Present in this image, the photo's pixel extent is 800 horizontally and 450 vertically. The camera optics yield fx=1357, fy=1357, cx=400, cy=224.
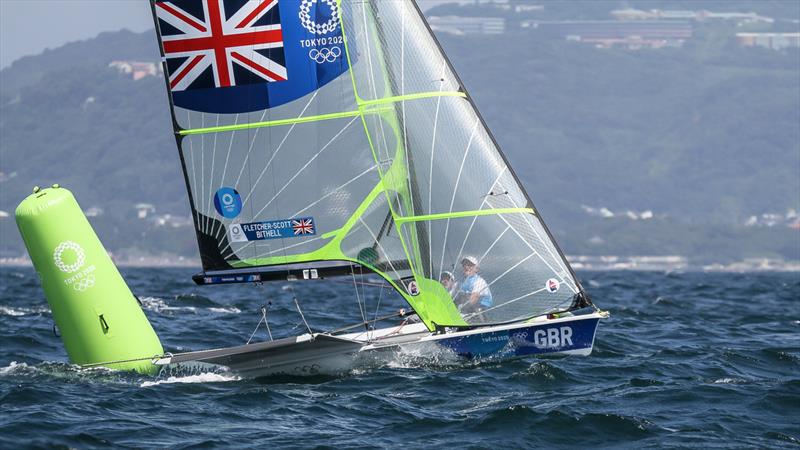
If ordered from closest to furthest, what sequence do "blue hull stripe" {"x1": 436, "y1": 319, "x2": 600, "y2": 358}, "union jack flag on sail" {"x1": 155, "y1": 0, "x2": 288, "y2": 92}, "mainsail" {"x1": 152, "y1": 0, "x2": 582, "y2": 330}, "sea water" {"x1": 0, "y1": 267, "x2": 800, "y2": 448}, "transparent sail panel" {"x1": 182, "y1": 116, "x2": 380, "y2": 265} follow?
"sea water" {"x1": 0, "y1": 267, "x2": 800, "y2": 448}, "blue hull stripe" {"x1": 436, "y1": 319, "x2": 600, "y2": 358}, "mainsail" {"x1": 152, "y1": 0, "x2": 582, "y2": 330}, "union jack flag on sail" {"x1": 155, "y1": 0, "x2": 288, "y2": 92}, "transparent sail panel" {"x1": 182, "y1": 116, "x2": 380, "y2": 265}

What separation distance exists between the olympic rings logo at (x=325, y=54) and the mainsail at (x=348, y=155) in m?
0.02

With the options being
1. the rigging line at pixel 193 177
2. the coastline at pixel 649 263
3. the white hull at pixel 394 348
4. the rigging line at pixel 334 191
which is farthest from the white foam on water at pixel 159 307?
the coastline at pixel 649 263

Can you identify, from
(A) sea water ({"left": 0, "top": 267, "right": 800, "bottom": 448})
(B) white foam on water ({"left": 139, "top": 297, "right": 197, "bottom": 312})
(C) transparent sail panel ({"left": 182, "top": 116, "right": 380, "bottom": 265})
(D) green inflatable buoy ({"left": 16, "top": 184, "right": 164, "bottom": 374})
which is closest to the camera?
(A) sea water ({"left": 0, "top": 267, "right": 800, "bottom": 448})

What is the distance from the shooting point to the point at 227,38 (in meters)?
19.4

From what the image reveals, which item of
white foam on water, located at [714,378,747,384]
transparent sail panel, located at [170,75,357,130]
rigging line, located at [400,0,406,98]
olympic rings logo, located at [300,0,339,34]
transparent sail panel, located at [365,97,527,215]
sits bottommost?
white foam on water, located at [714,378,747,384]

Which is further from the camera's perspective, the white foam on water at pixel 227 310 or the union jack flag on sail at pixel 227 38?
the white foam on water at pixel 227 310

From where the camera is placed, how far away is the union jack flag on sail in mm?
19312

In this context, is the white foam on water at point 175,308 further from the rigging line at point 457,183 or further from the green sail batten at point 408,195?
the rigging line at point 457,183

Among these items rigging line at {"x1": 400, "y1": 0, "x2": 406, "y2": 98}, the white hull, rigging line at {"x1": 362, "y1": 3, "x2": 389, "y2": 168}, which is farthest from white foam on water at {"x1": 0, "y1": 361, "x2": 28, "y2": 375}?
rigging line at {"x1": 400, "y1": 0, "x2": 406, "y2": 98}

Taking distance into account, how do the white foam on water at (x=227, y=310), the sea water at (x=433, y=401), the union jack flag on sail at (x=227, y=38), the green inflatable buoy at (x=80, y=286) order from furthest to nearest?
the white foam on water at (x=227, y=310)
the union jack flag on sail at (x=227, y=38)
the green inflatable buoy at (x=80, y=286)
the sea water at (x=433, y=401)

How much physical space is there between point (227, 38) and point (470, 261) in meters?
4.71

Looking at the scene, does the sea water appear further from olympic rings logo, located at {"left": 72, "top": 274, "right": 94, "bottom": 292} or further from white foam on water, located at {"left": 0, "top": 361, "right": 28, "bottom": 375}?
olympic rings logo, located at {"left": 72, "top": 274, "right": 94, "bottom": 292}

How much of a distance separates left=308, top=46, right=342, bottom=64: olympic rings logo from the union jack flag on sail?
0.44 meters

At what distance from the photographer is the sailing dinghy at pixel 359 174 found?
18797 mm
